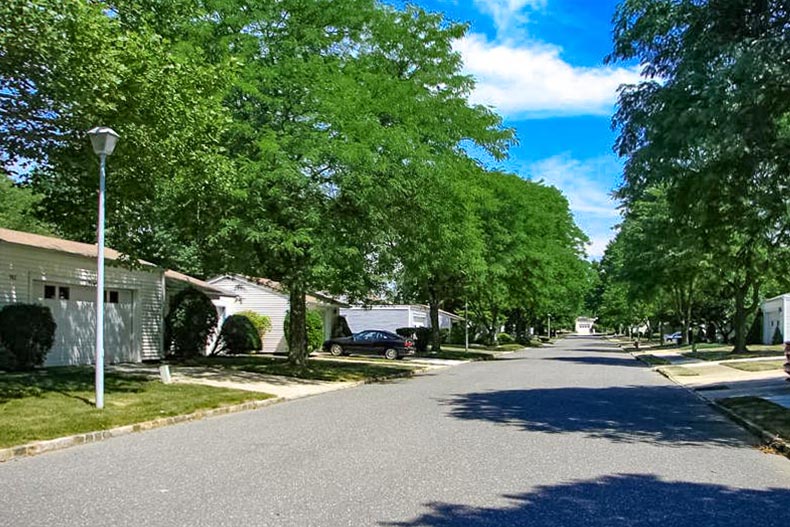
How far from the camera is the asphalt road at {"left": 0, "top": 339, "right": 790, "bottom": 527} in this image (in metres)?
6.51

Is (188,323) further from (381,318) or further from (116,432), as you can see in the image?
(381,318)

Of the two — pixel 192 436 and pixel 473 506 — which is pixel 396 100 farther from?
pixel 473 506

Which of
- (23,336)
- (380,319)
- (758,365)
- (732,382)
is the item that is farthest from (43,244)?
(380,319)

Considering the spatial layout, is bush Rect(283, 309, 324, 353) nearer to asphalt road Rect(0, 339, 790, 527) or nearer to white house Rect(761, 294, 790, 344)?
asphalt road Rect(0, 339, 790, 527)

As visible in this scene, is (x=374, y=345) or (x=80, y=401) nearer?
(x=80, y=401)

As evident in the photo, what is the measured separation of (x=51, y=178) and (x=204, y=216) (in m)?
4.68

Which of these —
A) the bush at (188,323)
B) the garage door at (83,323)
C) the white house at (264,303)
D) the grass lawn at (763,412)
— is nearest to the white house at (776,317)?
the white house at (264,303)

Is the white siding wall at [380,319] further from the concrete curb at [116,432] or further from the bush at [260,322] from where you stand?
the concrete curb at [116,432]

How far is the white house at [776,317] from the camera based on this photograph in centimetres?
4869

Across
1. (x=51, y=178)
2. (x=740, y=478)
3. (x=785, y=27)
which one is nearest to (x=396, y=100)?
(x=51, y=178)

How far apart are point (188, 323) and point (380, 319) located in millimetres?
26337

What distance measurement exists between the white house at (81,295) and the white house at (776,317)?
40141 millimetres

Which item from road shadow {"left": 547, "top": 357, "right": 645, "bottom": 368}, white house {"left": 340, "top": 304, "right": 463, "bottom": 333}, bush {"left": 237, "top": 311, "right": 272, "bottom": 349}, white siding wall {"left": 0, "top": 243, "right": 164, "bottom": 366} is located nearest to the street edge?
white siding wall {"left": 0, "top": 243, "right": 164, "bottom": 366}

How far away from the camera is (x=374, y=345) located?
3762 cm
